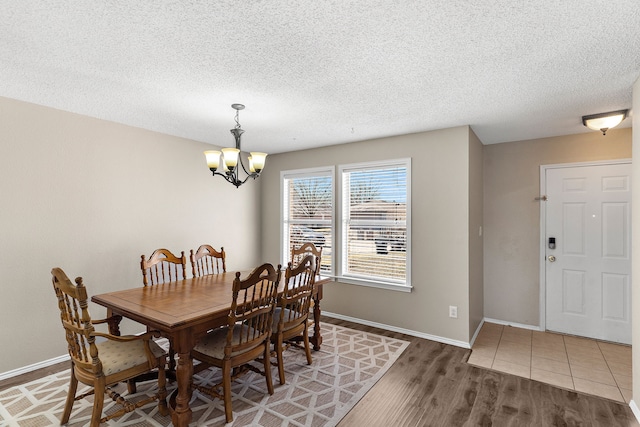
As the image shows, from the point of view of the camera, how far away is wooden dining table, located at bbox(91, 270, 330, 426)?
2002 millimetres

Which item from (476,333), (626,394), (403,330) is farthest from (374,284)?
(626,394)

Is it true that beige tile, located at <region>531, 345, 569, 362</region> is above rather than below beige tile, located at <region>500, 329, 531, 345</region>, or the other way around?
above

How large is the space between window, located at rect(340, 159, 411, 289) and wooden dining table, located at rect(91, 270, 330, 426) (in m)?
2.05

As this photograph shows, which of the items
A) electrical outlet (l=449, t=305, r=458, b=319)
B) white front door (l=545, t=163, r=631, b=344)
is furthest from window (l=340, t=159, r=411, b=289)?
white front door (l=545, t=163, r=631, b=344)

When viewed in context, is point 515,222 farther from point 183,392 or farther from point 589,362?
point 183,392

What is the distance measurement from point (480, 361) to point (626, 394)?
1.05 metres

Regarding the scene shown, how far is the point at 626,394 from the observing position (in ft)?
8.24

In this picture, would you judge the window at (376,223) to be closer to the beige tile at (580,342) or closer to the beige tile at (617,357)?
the beige tile at (580,342)

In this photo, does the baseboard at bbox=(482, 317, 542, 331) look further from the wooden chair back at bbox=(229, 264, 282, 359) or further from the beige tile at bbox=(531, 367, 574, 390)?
the wooden chair back at bbox=(229, 264, 282, 359)

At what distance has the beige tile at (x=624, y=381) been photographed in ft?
8.65

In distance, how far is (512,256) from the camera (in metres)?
4.14

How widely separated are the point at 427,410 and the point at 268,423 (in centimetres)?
115

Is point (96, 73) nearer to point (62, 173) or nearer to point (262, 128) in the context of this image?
point (62, 173)

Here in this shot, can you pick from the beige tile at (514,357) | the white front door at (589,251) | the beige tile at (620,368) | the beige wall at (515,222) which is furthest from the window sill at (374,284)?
the beige tile at (620,368)
